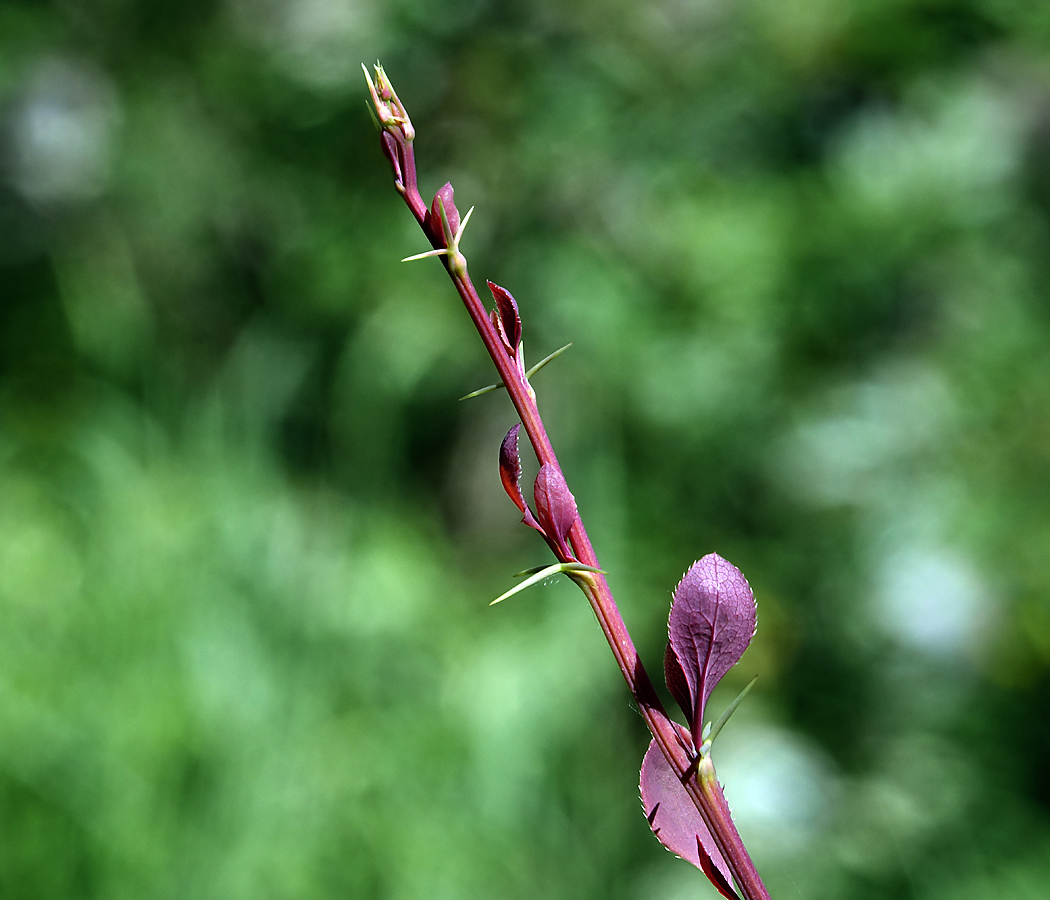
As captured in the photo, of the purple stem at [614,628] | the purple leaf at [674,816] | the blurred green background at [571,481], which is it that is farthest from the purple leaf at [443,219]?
the blurred green background at [571,481]

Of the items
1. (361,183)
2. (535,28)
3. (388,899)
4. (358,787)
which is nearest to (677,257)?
(535,28)

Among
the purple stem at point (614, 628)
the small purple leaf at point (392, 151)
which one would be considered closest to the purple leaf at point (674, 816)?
the purple stem at point (614, 628)

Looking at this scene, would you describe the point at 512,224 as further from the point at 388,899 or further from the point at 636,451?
the point at 388,899

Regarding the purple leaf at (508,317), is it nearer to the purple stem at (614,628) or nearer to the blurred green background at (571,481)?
the purple stem at (614,628)

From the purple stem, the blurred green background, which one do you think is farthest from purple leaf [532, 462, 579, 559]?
the blurred green background

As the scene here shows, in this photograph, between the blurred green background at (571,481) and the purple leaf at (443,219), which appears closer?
the purple leaf at (443,219)

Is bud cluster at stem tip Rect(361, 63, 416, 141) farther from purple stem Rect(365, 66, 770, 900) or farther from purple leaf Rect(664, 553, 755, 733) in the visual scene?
purple leaf Rect(664, 553, 755, 733)

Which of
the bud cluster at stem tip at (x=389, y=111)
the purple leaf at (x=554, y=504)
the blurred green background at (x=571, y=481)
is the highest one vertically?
the bud cluster at stem tip at (x=389, y=111)

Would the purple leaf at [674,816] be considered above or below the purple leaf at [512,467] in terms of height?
below
